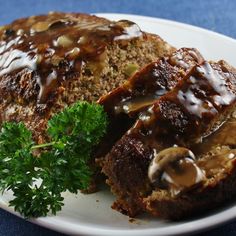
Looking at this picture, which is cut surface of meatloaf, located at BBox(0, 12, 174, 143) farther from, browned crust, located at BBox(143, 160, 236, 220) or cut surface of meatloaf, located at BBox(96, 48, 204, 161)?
browned crust, located at BBox(143, 160, 236, 220)

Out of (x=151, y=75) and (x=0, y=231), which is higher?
(x=151, y=75)

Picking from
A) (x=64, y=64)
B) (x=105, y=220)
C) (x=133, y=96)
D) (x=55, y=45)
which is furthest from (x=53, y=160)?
(x=55, y=45)

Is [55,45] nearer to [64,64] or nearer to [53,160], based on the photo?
[64,64]

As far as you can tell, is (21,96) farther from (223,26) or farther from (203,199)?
(223,26)

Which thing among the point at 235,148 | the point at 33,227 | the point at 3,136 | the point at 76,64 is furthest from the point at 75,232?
the point at 76,64

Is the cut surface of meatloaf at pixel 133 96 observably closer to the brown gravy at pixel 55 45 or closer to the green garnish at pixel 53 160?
the green garnish at pixel 53 160

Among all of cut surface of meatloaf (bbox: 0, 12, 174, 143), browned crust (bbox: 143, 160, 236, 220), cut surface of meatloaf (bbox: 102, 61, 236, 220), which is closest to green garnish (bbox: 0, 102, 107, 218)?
cut surface of meatloaf (bbox: 102, 61, 236, 220)
